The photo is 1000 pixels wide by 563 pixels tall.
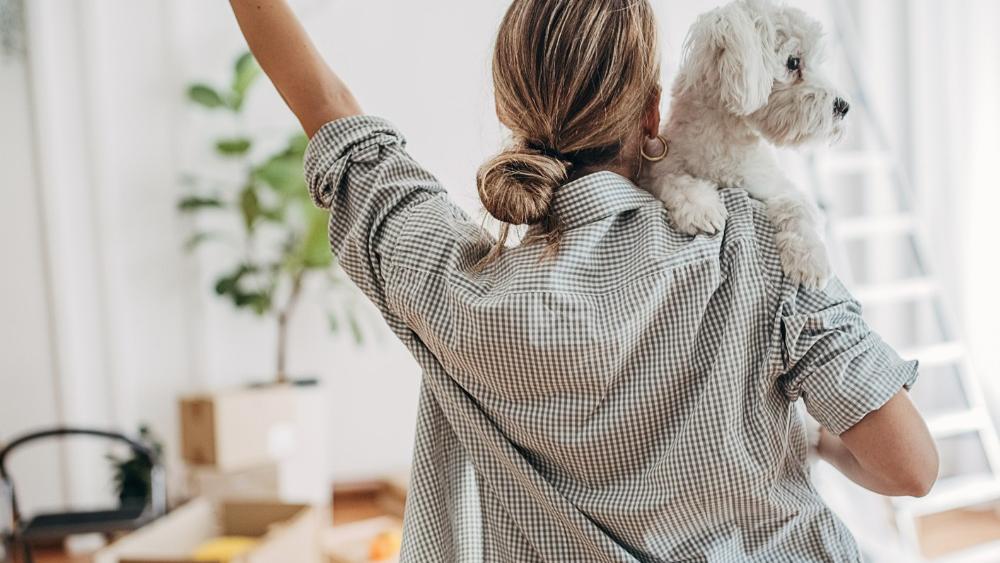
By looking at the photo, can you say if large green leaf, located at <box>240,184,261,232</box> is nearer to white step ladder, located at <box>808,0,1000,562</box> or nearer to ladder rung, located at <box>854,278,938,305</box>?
white step ladder, located at <box>808,0,1000,562</box>

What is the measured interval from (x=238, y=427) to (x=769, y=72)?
2.73 metres

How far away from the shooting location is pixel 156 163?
3.77 metres

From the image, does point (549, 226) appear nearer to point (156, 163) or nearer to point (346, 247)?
point (346, 247)

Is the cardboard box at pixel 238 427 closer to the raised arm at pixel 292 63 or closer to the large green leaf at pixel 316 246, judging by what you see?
the large green leaf at pixel 316 246

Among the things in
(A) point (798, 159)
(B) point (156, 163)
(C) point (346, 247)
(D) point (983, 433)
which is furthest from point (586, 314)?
(B) point (156, 163)

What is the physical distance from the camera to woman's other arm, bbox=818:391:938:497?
2.22ft

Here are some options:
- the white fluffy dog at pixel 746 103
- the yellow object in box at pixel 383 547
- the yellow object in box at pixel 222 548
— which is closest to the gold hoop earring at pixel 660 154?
the white fluffy dog at pixel 746 103

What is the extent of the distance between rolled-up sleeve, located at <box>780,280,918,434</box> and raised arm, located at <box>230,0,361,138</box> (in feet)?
1.61

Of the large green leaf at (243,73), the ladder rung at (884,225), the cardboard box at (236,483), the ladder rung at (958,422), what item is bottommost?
the cardboard box at (236,483)

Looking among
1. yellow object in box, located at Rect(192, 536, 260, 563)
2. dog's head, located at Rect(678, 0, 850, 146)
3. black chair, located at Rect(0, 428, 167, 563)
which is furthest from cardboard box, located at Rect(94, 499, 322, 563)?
dog's head, located at Rect(678, 0, 850, 146)

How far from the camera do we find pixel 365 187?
0.83 m

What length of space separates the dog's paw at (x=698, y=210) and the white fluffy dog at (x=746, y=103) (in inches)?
1.5

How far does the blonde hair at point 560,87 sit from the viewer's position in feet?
2.46

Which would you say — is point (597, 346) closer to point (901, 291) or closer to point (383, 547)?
point (383, 547)
